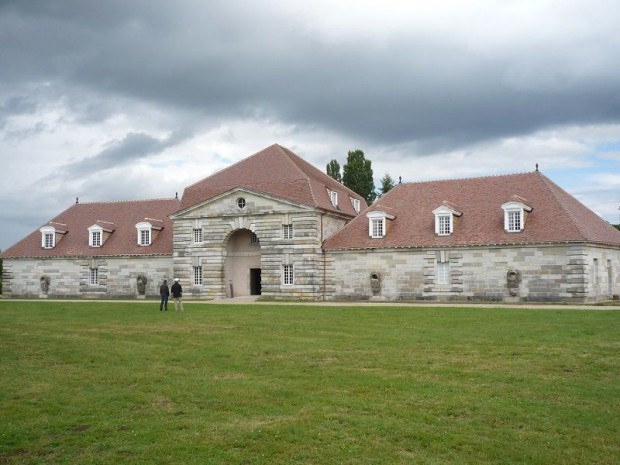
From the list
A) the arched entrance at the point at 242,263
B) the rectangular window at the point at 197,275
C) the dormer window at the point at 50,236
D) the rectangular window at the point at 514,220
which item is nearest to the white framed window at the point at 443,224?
the rectangular window at the point at 514,220

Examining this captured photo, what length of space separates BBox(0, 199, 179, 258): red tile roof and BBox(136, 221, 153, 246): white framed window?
1.19 ft

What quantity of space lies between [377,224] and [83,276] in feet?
75.0

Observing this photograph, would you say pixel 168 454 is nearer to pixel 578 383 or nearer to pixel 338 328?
pixel 578 383

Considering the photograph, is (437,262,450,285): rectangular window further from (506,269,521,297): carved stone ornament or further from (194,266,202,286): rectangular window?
(194,266,202,286): rectangular window

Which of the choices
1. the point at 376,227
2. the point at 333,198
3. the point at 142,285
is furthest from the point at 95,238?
the point at 376,227

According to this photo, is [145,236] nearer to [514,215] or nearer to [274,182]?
[274,182]

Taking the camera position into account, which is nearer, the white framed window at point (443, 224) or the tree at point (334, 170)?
the white framed window at point (443, 224)

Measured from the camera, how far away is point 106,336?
19.8 metres

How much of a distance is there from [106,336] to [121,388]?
8079 millimetres

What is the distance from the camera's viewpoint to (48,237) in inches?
2005

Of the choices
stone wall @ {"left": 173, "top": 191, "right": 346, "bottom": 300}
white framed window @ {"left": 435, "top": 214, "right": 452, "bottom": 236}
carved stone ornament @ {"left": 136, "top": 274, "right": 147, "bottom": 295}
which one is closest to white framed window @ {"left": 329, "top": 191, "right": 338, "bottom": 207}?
stone wall @ {"left": 173, "top": 191, "right": 346, "bottom": 300}

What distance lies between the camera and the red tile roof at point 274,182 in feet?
136

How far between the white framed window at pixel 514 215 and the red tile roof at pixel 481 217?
0.31 meters

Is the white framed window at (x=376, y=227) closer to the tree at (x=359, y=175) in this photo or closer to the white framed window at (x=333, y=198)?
the white framed window at (x=333, y=198)
